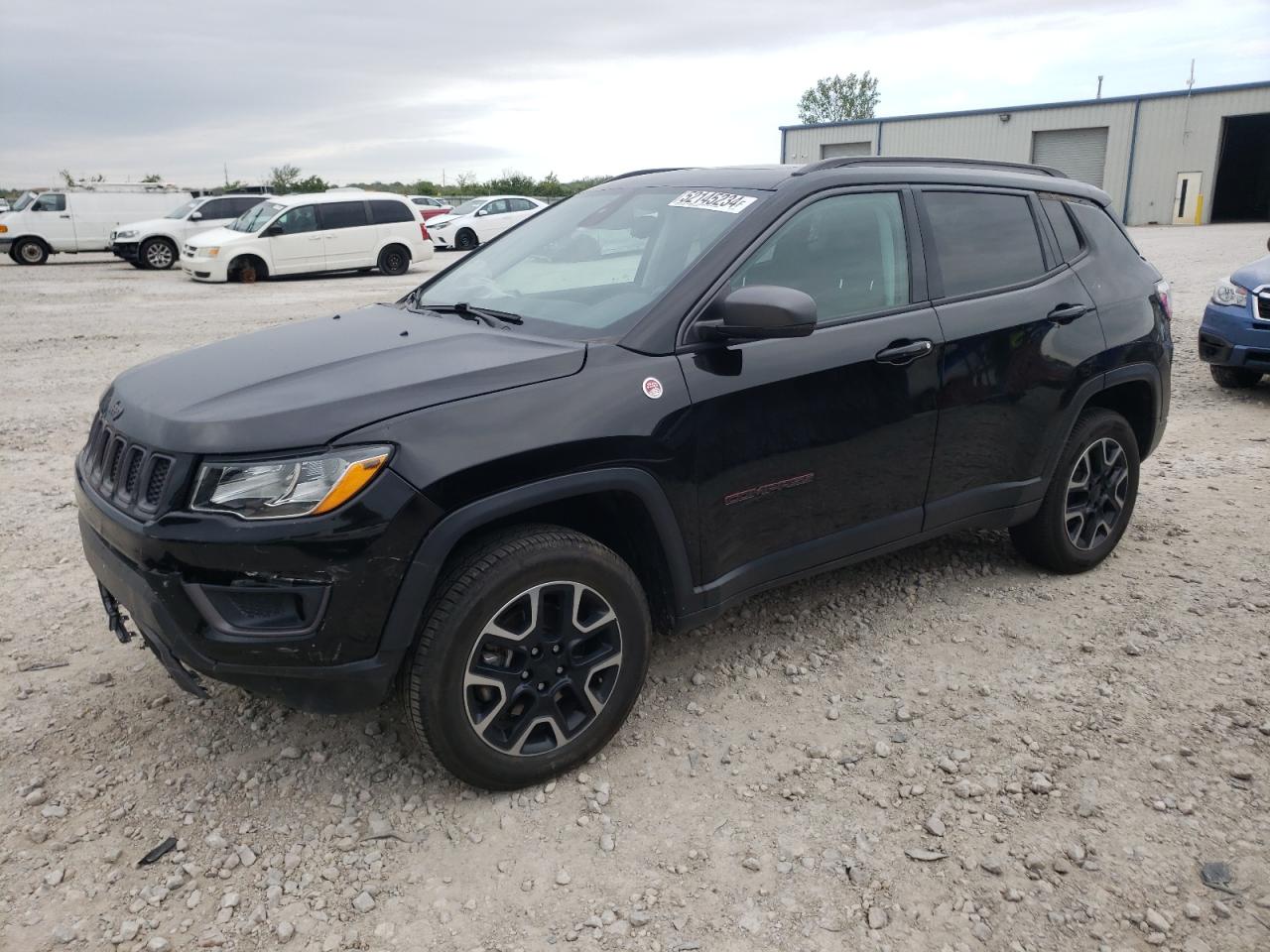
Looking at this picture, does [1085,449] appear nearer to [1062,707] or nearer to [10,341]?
[1062,707]

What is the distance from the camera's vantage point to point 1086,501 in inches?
174

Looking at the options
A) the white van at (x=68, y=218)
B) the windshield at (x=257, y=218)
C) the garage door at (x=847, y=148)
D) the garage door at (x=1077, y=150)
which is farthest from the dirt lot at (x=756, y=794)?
the garage door at (x=847, y=148)

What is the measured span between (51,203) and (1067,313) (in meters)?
25.9

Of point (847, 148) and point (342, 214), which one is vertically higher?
point (847, 148)

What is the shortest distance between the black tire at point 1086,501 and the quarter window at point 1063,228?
2.31ft

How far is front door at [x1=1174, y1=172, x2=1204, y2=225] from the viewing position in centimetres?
3642

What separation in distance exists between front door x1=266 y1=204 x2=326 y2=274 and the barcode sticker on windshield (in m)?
16.7

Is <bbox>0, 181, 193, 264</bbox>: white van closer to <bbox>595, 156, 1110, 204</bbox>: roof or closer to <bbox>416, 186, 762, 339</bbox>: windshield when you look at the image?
<bbox>416, 186, 762, 339</bbox>: windshield

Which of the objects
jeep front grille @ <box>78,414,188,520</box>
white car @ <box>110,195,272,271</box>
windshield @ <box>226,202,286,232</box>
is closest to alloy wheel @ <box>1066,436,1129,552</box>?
jeep front grille @ <box>78,414,188,520</box>

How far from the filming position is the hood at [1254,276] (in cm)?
788

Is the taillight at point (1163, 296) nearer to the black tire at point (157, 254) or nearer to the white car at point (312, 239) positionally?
the white car at point (312, 239)

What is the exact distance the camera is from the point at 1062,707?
3.39 m

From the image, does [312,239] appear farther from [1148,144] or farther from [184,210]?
[1148,144]

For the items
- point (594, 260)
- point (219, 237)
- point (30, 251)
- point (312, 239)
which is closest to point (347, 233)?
point (312, 239)
